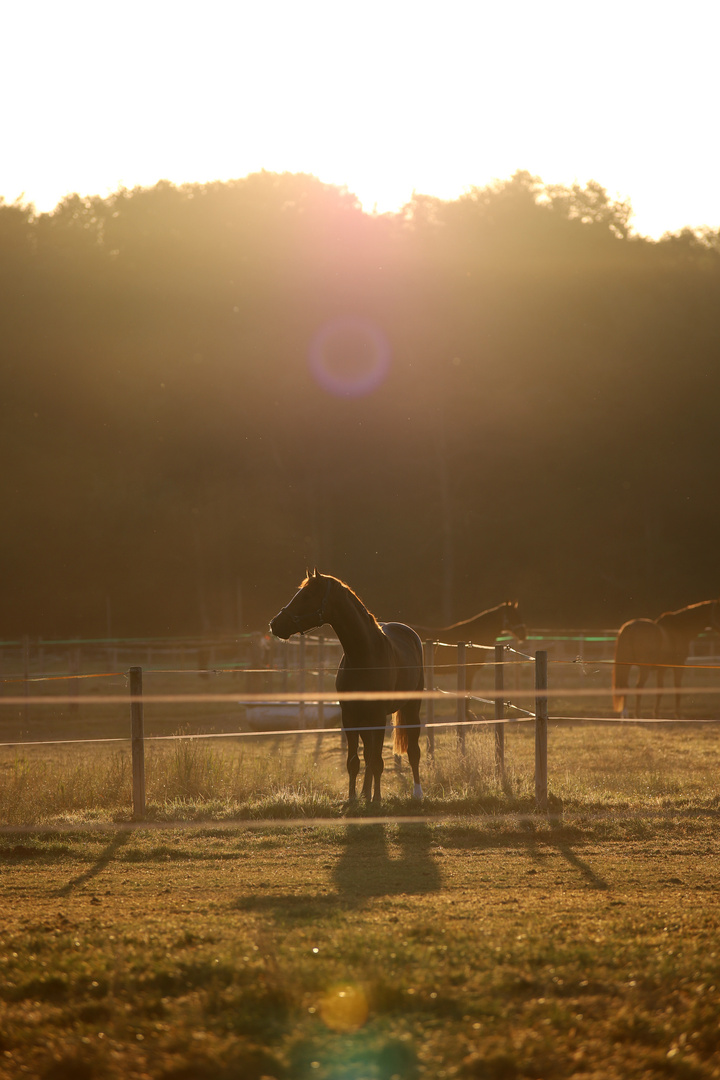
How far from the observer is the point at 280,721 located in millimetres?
18094

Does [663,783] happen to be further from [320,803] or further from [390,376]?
[390,376]

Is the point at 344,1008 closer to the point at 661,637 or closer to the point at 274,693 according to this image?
the point at 274,693

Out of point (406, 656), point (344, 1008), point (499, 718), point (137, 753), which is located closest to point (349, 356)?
point (406, 656)

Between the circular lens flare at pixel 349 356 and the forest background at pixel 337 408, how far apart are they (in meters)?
0.10

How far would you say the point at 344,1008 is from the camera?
12.3 feet

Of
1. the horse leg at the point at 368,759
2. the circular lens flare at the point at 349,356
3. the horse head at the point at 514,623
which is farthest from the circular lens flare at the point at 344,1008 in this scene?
the circular lens flare at the point at 349,356

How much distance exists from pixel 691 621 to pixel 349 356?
2388 cm

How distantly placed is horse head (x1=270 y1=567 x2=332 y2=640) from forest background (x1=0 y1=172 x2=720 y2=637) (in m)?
29.4

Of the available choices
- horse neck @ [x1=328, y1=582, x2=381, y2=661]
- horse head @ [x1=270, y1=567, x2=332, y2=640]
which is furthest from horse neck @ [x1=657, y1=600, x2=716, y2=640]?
horse head @ [x1=270, y1=567, x2=332, y2=640]

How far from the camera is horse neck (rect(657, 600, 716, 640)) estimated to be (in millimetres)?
19891

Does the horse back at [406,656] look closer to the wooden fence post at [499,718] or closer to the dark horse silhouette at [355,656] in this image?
the dark horse silhouette at [355,656]

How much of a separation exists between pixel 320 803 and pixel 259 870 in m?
2.39

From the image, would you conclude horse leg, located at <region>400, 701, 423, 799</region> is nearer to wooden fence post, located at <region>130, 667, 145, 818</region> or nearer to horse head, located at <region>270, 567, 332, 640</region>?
horse head, located at <region>270, 567, 332, 640</region>

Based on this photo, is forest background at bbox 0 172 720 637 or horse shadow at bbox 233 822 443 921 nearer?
horse shadow at bbox 233 822 443 921
